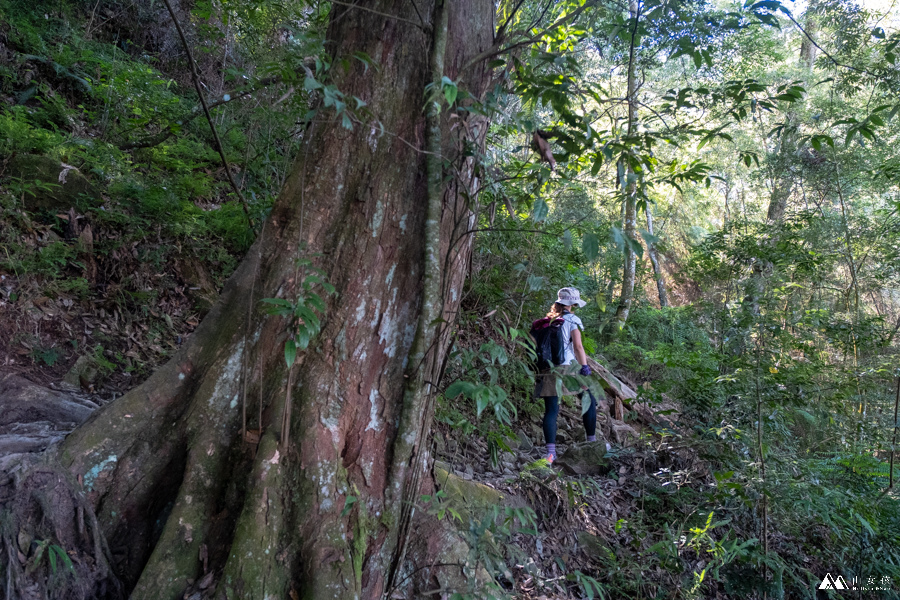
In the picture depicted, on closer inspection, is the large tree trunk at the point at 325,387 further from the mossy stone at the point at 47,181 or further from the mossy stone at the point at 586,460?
the mossy stone at the point at 47,181

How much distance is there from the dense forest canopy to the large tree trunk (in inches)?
0.6

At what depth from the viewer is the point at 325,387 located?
8.38 feet

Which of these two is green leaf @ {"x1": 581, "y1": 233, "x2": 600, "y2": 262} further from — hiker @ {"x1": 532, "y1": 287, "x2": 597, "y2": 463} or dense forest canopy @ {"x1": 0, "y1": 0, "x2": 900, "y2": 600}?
hiker @ {"x1": 532, "y1": 287, "x2": 597, "y2": 463}

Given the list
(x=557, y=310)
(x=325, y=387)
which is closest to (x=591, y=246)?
(x=325, y=387)

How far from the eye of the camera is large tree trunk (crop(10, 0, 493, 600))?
2.32 metres

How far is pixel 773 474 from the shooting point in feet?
12.2

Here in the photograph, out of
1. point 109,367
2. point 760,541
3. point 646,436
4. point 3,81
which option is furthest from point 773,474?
point 3,81

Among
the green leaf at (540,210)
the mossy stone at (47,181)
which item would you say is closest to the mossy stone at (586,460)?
the green leaf at (540,210)

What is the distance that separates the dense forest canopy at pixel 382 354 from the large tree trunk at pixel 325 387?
14mm

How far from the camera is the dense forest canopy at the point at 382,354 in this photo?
238 cm

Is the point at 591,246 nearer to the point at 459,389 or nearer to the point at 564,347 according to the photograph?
the point at 459,389

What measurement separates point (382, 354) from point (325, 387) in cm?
34

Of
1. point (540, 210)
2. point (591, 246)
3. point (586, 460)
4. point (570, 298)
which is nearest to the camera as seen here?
point (591, 246)

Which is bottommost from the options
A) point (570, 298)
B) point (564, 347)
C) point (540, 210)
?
point (564, 347)
